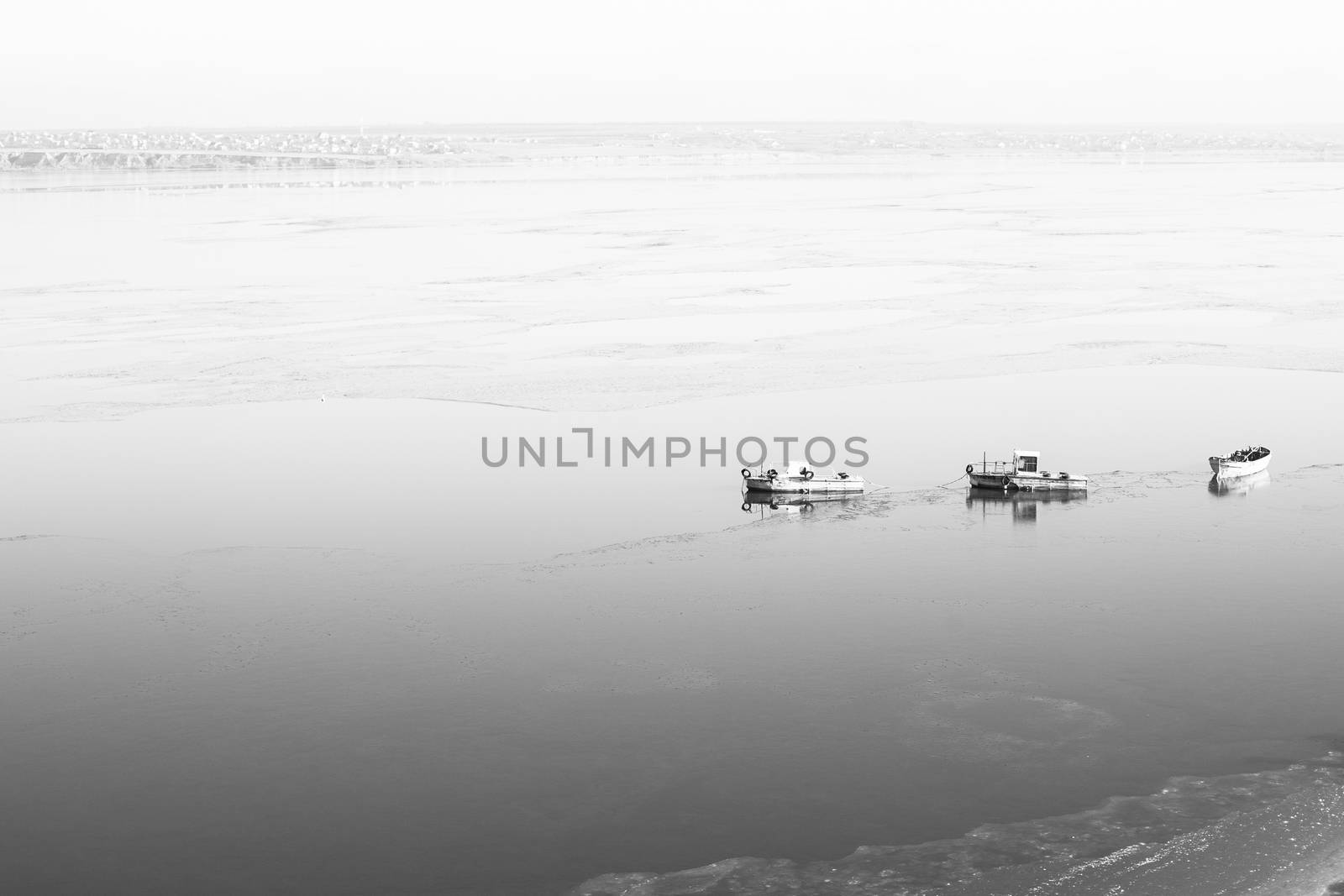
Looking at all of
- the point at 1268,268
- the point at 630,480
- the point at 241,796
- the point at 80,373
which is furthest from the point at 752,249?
the point at 241,796

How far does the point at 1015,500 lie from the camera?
74.6ft

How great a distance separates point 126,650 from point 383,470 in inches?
325

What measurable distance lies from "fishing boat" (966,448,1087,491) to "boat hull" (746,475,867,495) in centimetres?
202

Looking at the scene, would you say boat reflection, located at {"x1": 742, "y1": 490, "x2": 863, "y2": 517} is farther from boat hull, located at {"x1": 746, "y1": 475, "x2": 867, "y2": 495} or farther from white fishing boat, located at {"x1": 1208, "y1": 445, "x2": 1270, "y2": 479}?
white fishing boat, located at {"x1": 1208, "y1": 445, "x2": 1270, "y2": 479}

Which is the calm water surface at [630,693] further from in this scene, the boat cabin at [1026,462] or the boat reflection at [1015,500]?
the boat cabin at [1026,462]

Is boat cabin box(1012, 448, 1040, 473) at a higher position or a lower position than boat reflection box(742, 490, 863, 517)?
higher

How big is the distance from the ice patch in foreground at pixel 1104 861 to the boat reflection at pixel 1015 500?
32.0ft

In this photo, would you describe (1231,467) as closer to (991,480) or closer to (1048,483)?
(1048,483)

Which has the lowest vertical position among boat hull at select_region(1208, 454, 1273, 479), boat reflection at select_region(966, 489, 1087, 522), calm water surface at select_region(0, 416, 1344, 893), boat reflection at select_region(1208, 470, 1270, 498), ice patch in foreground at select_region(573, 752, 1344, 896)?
ice patch in foreground at select_region(573, 752, 1344, 896)

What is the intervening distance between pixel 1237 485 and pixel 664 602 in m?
10.6

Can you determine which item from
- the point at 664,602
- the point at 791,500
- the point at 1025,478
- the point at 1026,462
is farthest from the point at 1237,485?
the point at 664,602

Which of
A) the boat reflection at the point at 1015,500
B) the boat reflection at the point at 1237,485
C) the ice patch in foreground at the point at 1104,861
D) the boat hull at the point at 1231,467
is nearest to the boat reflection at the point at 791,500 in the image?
the boat reflection at the point at 1015,500

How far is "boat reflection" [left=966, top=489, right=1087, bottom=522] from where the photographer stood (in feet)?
72.8

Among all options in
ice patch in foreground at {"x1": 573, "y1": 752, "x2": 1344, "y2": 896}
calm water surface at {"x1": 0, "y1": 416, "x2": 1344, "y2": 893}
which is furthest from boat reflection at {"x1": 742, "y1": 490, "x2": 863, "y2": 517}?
ice patch in foreground at {"x1": 573, "y1": 752, "x2": 1344, "y2": 896}
